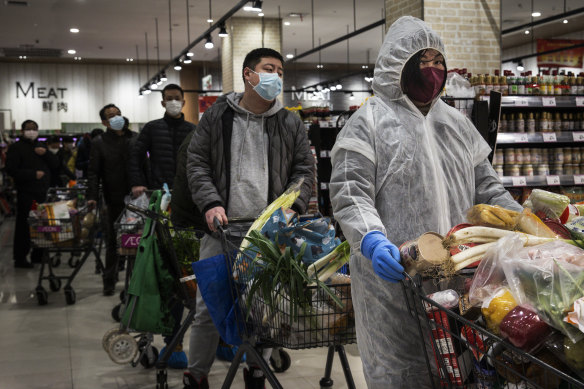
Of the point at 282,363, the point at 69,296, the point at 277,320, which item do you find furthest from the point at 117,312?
the point at 277,320

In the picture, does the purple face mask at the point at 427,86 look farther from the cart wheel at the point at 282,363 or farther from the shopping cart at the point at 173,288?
the cart wheel at the point at 282,363

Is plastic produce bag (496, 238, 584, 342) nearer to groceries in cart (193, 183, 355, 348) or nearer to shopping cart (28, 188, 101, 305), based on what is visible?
groceries in cart (193, 183, 355, 348)

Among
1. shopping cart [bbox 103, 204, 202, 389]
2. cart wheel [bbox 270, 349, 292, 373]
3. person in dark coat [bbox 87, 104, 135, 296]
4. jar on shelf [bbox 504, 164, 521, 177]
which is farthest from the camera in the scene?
person in dark coat [bbox 87, 104, 135, 296]

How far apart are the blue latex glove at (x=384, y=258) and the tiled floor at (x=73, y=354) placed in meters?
2.13

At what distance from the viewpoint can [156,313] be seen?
12.5ft

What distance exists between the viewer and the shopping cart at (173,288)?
3.72 m

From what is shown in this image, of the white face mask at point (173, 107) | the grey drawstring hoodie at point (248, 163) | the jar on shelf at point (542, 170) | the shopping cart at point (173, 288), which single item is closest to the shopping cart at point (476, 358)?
the grey drawstring hoodie at point (248, 163)

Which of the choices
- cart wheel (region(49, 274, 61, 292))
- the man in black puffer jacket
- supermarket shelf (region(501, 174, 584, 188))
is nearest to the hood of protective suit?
the man in black puffer jacket

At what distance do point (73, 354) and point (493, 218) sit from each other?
11.7 ft

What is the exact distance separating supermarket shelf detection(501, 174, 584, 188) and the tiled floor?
2.32m

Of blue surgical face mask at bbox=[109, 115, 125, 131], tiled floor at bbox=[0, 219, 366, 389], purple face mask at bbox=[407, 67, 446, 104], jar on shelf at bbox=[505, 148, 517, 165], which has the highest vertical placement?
blue surgical face mask at bbox=[109, 115, 125, 131]

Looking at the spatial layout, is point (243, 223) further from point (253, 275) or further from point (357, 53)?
point (357, 53)

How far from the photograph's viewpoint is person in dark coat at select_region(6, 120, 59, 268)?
Answer: 814cm

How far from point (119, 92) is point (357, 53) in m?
8.14
